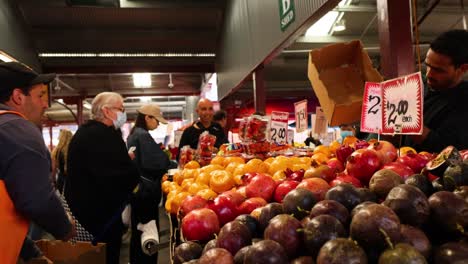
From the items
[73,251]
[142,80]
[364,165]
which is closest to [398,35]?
[364,165]

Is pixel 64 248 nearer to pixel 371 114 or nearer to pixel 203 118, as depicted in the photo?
pixel 371 114

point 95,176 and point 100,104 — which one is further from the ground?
point 100,104

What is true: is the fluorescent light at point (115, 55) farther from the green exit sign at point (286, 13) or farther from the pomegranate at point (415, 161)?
the pomegranate at point (415, 161)

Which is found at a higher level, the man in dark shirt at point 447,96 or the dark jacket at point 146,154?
the man in dark shirt at point 447,96

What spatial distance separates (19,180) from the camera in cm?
171

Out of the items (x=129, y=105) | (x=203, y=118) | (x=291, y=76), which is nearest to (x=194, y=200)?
(x=203, y=118)

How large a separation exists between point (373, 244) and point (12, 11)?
6.62m

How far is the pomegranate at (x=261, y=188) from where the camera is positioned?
1.63 m

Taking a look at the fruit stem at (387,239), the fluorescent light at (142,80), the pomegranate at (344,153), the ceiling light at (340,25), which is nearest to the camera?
the fruit stem at (387,239)

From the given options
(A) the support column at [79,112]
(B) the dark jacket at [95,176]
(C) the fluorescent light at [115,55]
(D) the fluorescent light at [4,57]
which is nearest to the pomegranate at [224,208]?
(B) the dark jacket at [95,176]

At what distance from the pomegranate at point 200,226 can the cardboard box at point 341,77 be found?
115 centimetres

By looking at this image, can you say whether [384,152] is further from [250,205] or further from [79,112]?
[79,112]

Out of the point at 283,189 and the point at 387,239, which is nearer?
the point at 387,239

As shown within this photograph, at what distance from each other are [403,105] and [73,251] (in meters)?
2.19
